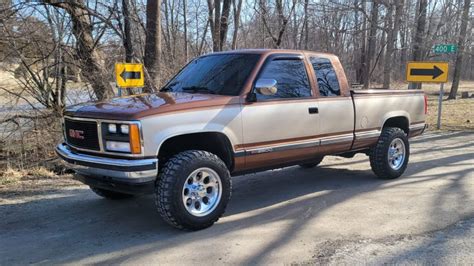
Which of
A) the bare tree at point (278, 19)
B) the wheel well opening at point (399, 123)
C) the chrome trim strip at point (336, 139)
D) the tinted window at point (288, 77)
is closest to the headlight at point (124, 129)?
the tinted window at point (288, 77)

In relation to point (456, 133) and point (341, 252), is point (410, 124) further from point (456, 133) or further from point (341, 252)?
point (456, 133)

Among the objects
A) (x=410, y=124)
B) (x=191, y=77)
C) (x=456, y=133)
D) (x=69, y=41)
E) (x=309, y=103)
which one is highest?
(x=69, y=41)

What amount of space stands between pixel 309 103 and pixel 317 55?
880 mm

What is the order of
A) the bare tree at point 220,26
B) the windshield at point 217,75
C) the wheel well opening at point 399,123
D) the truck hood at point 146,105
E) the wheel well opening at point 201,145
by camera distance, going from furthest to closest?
1. the bare tree at point 220,26
2. the wheel well opening at point 399,123
3. the windshield at point 217,75
4. the wheel well opening at point 201,145
5. the truck hood at point 146,105

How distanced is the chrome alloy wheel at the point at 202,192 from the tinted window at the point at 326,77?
2111 millimetres

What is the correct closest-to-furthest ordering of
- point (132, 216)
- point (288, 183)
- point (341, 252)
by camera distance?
point (341, 252)
point (132, 216)
point (288, 183)

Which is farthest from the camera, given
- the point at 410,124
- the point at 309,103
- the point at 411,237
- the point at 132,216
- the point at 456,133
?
the point at 456,133

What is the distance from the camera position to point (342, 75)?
6.75 meters

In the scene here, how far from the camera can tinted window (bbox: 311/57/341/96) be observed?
636cm

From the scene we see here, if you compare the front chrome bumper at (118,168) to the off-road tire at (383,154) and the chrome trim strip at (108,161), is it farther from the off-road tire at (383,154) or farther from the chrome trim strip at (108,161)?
the off-road tire at (383,154)

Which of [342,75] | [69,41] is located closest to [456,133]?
[342,75]

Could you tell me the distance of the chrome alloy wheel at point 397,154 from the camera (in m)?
7.42

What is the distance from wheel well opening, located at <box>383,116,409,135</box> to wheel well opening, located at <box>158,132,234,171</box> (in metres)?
3.35

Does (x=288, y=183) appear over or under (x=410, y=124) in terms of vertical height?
under
